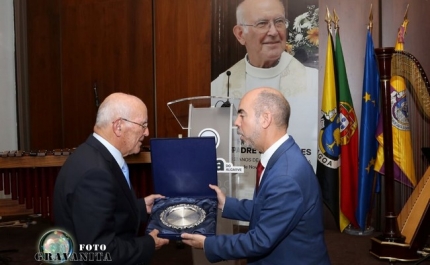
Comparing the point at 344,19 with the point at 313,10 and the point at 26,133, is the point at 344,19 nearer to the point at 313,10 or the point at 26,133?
the point at 313,10

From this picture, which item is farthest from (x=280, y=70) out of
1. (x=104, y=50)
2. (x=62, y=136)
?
(x=62, y=136)

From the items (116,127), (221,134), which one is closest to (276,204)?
(116,127)

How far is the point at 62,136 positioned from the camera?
6137 mm

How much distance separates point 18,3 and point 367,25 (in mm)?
4452

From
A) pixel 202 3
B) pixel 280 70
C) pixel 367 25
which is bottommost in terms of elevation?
pixel 280 70

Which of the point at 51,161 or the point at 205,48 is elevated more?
the point at 205,48

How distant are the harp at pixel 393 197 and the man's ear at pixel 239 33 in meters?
1.88


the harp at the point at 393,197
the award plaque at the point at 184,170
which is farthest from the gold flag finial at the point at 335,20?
the award plaque at the point at 184,170

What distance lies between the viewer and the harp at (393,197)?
3432mm

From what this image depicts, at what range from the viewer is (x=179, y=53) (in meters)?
5.48

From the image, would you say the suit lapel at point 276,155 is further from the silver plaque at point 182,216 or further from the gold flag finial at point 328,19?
the gold flag finial at point 328,19

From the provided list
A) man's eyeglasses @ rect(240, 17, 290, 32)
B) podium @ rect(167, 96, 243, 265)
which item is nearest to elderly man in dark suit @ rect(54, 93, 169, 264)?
podium @ rect(167, 96, 243, 265)

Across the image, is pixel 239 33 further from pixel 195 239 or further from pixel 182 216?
pixel 195 239

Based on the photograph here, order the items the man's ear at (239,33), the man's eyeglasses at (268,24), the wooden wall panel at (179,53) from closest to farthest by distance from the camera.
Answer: the man's eyeglasses at (268,24), the man's ear at (239,33), the wooden wall panel at (179,53)
